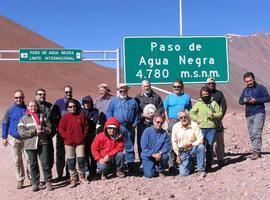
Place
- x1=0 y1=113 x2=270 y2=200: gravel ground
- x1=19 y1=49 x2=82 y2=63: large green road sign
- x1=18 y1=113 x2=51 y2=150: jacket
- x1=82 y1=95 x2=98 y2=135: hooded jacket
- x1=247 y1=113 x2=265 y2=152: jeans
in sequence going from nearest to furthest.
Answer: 1. x1=0 y1=113 x2=270 y2=200: gravel ground
2. x1=18 y1=113 x2=51 y2=150: jacket
3. x1=247 y1=113 x2=265 y2=152: jeans
4. x1=82 y1=95 x2=98 y2=135: hooded jacket
5. x1=19 y1=49 x2=82 y2=63: large green road sign

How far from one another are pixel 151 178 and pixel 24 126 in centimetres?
231

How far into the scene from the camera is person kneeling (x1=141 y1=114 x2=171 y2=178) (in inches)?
328

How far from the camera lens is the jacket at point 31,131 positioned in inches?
324

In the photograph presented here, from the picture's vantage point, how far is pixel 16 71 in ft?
225

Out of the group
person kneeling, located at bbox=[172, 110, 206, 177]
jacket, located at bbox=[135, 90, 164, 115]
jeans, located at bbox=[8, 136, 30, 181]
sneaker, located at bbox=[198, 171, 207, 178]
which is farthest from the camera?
jacket, located at bbox=[135, 90, 164, 115]

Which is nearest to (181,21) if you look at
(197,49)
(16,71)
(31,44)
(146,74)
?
(197,49)

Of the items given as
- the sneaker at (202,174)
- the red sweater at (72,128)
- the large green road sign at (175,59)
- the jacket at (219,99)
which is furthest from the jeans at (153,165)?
the large green road sign at (175,59)

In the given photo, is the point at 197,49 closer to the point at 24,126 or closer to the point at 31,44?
the point at 24,126

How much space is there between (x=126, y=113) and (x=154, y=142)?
0.73m

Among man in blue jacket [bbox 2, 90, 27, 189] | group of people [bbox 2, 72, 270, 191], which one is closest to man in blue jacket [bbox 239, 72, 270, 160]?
group of people [bbox 2, 72, 270, 191]

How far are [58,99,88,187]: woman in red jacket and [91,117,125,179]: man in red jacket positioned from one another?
0.24m

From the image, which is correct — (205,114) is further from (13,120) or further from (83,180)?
(13,120)

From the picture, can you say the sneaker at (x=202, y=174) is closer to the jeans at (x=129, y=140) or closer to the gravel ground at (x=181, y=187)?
the gravel ground at (x=181, y=187)

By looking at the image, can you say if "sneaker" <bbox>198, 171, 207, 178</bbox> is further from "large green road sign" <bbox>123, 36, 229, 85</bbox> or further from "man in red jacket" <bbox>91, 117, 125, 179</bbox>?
"large green road sign" <bbox>123, 36, 229, 85</bbox>
